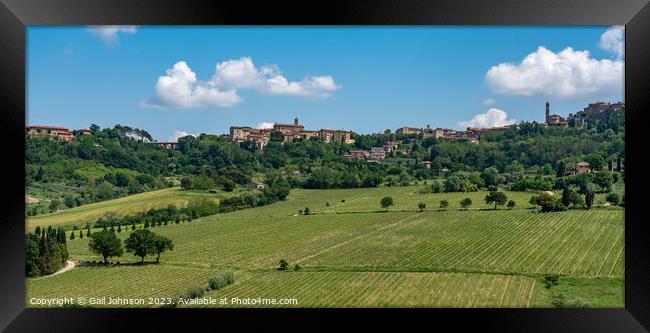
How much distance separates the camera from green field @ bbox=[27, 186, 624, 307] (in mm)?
6504

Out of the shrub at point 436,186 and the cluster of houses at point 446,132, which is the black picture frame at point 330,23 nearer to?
the cluster of houses at point 446,132

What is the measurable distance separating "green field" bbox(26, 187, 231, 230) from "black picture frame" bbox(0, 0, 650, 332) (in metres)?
5.00

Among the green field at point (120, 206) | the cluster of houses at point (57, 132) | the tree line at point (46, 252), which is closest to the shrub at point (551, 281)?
the green field at point (120, 206)

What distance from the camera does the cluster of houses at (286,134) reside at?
28.4 feet

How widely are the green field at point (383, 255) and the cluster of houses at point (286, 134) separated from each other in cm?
157

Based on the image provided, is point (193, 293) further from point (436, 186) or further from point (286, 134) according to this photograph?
point (436, 186)

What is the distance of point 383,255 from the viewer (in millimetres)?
8250

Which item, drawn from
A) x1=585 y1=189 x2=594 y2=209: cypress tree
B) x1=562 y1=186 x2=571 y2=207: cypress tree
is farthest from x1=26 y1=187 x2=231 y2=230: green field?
x1=585 y1=189 x2=594 y2=209: cypress tree

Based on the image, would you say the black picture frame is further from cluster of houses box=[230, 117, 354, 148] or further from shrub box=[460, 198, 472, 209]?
shrub box=[460, 198, 472, 209]

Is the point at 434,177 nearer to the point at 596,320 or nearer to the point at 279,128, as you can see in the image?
the point at 279,128

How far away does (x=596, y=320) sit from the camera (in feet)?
12.6

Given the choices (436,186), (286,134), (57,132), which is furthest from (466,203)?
(57,132)

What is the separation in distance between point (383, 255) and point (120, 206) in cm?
547

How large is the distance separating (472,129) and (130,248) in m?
6.43
